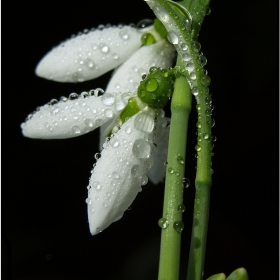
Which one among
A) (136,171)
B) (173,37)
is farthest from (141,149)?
(173,37)

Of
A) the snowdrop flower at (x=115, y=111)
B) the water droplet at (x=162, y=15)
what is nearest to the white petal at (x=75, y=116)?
the snowdrop flower at (x=115, y=111)

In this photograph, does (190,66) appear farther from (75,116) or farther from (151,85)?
(75,116)

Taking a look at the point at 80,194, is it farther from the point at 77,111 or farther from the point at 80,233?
the point at 77,111

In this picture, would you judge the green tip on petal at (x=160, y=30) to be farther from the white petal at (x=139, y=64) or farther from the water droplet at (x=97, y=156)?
the water droplet at (x=97, y=156)

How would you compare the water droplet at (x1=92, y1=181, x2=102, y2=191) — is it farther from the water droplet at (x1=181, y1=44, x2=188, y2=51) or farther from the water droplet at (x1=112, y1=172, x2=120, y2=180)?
the water droplet at (x1=181, y1=44, x2=188, y2=51)

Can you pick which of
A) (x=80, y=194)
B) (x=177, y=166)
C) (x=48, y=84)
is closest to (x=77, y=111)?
(x=177, y=166)
